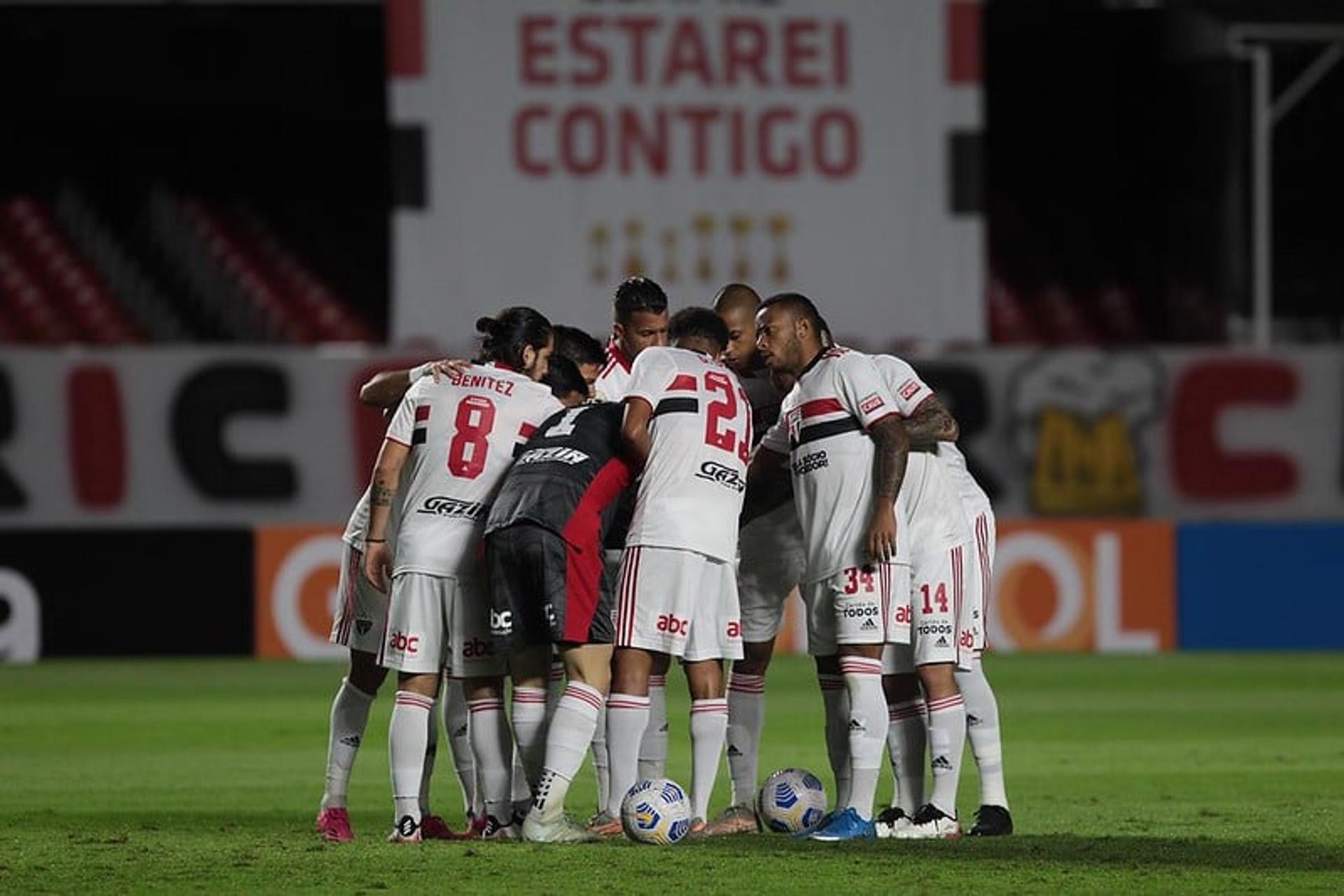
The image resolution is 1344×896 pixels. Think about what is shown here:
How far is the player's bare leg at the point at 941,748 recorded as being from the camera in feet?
26.3

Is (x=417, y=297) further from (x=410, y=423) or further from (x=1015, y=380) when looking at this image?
(x=410, y=423)

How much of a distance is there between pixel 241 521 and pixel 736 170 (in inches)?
175

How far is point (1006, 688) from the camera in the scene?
15047mm

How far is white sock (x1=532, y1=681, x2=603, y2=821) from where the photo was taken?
7801mm

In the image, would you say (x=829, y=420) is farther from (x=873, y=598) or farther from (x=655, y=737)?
(x=655, y=737)

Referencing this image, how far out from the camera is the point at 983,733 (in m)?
8.25

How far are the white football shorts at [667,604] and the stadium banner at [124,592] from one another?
9678mm

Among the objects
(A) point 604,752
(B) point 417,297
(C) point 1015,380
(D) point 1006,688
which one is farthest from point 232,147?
(A) point 604,752

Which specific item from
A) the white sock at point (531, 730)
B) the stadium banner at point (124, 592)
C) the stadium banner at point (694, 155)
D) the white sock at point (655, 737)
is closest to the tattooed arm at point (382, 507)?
the white sock at point (531, 730)

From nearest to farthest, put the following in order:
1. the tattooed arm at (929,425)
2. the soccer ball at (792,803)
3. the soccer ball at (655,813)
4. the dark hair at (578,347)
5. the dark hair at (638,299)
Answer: the soccer ball at (655,813) < the soccer ball at (792,803) < the tattooed arm at (929,425) < the dark hair at (638,299) < the dark hair at (578,347)

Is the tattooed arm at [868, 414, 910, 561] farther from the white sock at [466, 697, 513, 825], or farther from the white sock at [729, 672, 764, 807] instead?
the white sock at [466, 697, 513, 825]

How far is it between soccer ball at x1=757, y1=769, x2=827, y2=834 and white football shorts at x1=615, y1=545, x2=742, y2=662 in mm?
491

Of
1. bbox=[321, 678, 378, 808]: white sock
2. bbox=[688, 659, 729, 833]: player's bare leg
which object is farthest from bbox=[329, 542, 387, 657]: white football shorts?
bbox=[688, 659, 729, 833]: player's bare leg

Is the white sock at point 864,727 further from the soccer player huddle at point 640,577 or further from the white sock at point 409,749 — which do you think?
the white sock at point 409,749
